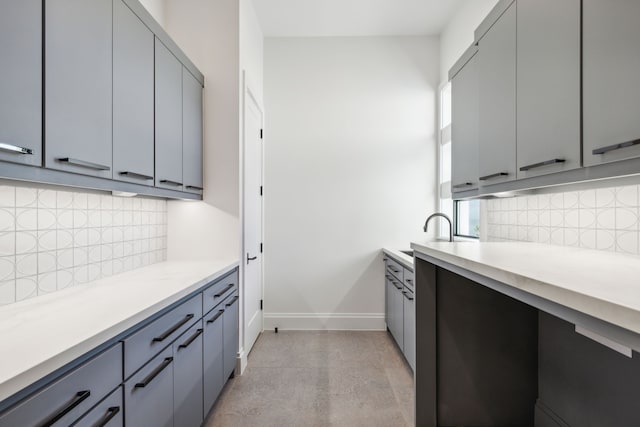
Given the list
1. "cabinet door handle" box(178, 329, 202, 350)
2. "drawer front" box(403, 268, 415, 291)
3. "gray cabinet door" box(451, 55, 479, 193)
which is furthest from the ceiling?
"cabinet door handle" box(178, 329, 202, 350)

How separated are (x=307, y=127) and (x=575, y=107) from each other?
8.89 feet

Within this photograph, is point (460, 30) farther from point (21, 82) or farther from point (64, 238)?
point (64, 238)

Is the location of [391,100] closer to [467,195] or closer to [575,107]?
[467,195]

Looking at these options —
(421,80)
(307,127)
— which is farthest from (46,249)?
(421,80)

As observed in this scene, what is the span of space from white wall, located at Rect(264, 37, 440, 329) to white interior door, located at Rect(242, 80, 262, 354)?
0.21 meters

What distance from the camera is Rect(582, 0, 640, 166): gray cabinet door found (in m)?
0.94

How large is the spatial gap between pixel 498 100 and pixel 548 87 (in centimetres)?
41

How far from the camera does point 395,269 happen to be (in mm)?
3027

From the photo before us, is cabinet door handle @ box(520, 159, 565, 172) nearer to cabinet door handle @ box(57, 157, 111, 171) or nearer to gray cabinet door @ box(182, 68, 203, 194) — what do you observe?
cabinet door handle @ box(57, 157, 111, 171)

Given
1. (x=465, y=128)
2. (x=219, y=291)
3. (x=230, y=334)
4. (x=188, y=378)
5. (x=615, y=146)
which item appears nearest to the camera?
(x=615, y=146)

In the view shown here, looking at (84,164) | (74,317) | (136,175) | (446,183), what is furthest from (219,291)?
(446,183)

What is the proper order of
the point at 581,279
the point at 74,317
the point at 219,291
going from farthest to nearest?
the point at 219,291 → the point at 74,317 → the point at 581,279

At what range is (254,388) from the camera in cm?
236

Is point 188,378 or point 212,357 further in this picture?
point 212,357
